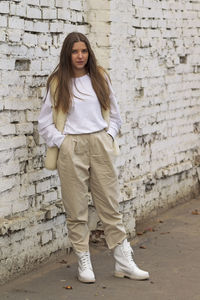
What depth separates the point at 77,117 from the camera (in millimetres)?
5902

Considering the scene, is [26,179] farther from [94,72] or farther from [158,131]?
[158,131]

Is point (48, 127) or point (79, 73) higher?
point (79, 73)

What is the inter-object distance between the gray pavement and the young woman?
0.19m

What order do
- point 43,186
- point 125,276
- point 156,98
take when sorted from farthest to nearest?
point 156,98, point 43,186, point 125,276

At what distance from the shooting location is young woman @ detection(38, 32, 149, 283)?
5875 mm

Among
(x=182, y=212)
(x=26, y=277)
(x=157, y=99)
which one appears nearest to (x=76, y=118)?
(x=26, y=277)

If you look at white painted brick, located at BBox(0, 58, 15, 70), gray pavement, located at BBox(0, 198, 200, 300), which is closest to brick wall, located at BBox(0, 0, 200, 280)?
white painted brick, located at BBox(0, 58, 15, 70)

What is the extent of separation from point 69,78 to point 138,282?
179 centimetres

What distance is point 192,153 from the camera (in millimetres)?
9688

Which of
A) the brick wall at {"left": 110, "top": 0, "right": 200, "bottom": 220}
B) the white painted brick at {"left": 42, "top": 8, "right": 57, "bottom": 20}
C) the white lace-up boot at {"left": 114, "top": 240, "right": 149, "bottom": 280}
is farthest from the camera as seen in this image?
the brick wall at {"left": 110, "top": 0, "right": 200, "bottom": 220}

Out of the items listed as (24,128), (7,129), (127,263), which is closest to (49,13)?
(24,128)

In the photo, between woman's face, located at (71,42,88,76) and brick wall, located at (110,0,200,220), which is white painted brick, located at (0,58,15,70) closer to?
woman's face, located at (71,42,88,76)

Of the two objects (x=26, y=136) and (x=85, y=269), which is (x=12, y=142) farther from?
(x=85, y=269)

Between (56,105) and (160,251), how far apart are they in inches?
84.2
